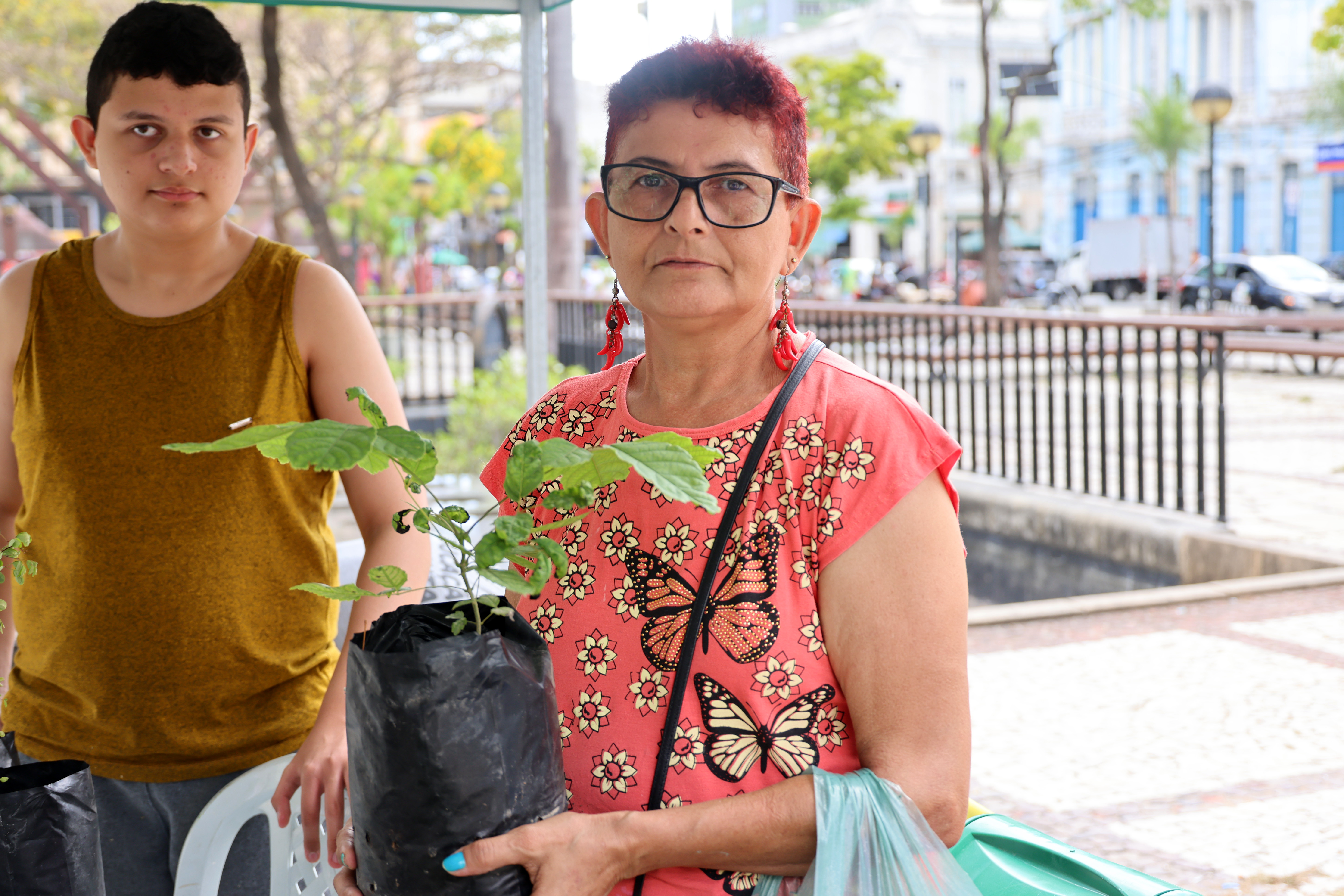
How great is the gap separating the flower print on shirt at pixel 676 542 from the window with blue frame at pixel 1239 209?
142ft

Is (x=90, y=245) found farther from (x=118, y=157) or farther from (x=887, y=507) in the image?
(x=887, y=507)

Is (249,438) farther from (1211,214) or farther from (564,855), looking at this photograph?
(1211,214)

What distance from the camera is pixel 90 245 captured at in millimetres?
1899

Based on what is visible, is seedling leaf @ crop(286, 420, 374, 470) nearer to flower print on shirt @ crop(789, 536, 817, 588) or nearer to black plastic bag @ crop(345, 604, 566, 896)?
black plastic bag @ crop(345, 604, 566, 896)

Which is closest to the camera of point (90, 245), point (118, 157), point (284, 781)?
point (284, 781)

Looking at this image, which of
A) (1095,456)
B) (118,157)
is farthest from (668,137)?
(1095,456)

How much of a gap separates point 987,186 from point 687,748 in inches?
847

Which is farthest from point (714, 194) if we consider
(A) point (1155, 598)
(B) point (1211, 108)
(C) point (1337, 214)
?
(C) point (1337, 214)

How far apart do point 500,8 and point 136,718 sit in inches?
73.2

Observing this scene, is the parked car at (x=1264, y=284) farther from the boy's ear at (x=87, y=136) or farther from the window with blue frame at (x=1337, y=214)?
the boy's ear at (x=87, y=136)

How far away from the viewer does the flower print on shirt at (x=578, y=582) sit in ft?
4.67

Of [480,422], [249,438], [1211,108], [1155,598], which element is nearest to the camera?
[249,438]

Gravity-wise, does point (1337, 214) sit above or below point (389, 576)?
above

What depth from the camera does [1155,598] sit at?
5.78 m
